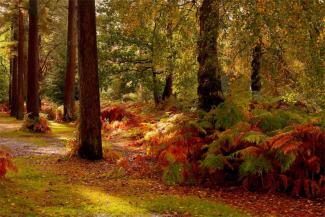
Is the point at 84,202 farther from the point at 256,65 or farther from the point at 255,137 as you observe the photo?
the point at 256,65

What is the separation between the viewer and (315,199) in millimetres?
8078

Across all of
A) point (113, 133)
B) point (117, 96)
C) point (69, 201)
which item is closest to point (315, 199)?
point (69, 201)

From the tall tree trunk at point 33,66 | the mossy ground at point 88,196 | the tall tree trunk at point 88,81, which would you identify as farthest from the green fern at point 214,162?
the tall tree trunk at point 33,66

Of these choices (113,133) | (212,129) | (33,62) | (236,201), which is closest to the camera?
(236,201)

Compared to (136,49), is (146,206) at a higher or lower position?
lower

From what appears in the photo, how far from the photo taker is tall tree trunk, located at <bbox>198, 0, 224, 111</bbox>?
9809 millimetres

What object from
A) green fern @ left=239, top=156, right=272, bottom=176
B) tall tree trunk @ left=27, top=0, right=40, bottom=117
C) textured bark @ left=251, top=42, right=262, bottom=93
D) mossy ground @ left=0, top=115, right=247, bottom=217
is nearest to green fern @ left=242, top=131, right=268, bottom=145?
green fern @ left=239, top=156, right=272, bottom=176

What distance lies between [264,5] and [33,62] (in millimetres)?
12961

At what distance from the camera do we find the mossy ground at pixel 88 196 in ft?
22.7

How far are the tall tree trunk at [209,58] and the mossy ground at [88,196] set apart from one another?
3003 millimetres

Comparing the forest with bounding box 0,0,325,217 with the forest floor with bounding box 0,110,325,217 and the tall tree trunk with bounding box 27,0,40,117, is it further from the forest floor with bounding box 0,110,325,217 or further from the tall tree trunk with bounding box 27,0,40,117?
the tall tree trunk with bounding box 27,0,40,117

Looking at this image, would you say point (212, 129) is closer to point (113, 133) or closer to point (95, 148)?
point (95, 148)

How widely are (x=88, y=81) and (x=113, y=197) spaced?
13.5 ft

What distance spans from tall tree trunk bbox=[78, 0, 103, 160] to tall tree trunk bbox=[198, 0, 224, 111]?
8.41 ft
